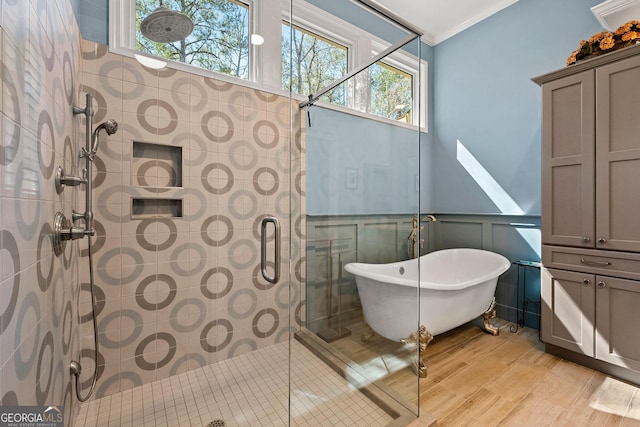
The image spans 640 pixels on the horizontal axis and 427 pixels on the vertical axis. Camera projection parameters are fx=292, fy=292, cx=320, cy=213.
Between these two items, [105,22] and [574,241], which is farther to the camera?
[574,241]

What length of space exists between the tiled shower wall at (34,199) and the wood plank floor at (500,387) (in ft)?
4.43

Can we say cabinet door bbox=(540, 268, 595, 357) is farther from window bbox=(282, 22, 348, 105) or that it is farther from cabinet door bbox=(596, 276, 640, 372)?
window bbox=(282, 22, 348, 105)

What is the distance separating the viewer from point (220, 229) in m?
1.82

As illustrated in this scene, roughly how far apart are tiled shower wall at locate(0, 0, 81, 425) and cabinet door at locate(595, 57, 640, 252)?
2801 millimetres

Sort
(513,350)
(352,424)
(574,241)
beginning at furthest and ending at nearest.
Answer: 1. (513,350)
2. (574,241)
3. (352,424)

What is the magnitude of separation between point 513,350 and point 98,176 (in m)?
2.99

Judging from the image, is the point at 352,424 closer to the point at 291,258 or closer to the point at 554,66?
the point at 291,258

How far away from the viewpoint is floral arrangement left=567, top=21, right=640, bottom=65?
1822mm

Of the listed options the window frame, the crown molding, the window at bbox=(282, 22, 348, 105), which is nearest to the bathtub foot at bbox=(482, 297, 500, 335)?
the window frame

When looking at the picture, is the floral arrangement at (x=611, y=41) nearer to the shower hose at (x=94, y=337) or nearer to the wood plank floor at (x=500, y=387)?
the wood plank floor at (x=500, y=387)

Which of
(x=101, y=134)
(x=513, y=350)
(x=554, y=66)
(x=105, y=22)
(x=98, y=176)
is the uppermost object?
(x=554, y=66)

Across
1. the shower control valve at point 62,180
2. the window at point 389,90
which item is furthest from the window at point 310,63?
the shower control valve at point 62,180

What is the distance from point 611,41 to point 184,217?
9.46 ft

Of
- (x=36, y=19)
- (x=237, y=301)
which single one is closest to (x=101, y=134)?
(x=36, y=19)
